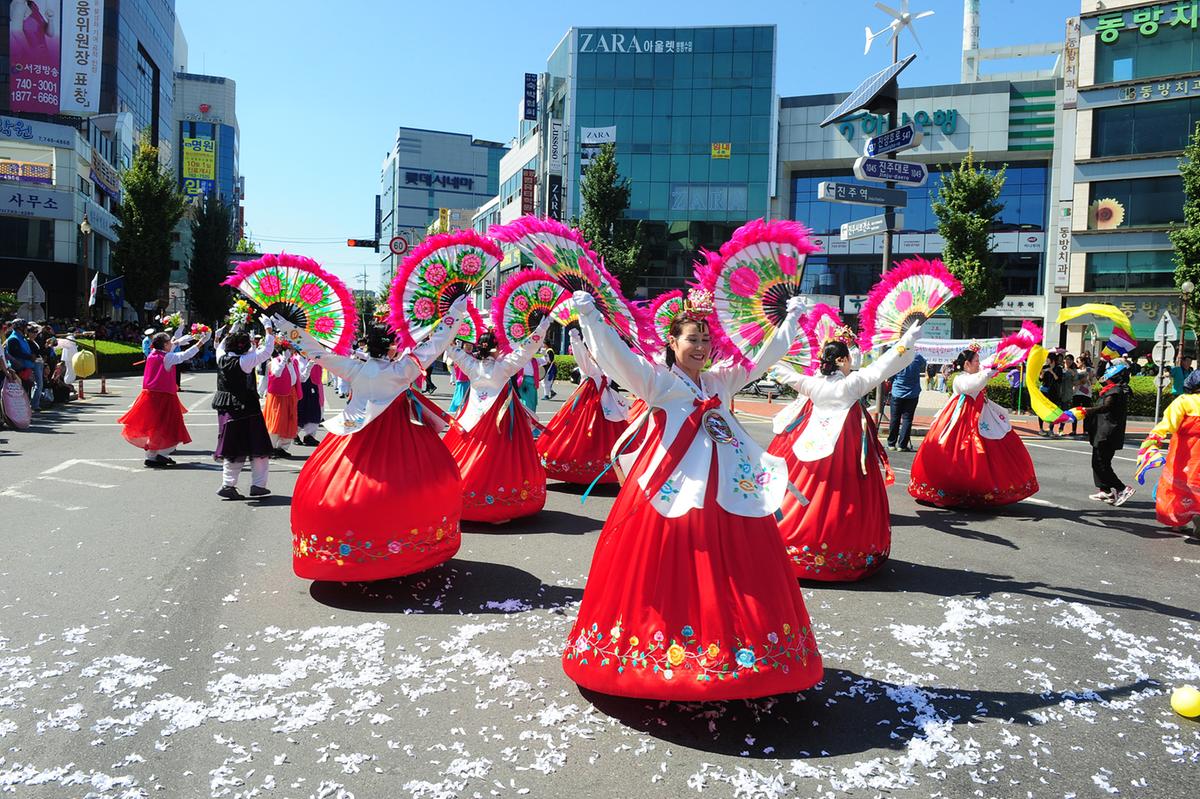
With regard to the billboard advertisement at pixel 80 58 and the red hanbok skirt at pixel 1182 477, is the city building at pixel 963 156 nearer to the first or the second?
the red hanbok skirt at pixel 1182 477

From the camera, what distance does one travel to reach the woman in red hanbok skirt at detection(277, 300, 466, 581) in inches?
206

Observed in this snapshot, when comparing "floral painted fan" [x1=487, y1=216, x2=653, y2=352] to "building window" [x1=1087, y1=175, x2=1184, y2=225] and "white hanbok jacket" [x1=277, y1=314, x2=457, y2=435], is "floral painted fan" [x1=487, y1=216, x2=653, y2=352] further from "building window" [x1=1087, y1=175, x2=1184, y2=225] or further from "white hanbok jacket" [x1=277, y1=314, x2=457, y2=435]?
"building window" [x1=1087, y1=175, x2=1184, y2=225]

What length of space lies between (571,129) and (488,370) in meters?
38.4

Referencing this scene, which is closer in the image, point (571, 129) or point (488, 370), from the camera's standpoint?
point (488, 370)

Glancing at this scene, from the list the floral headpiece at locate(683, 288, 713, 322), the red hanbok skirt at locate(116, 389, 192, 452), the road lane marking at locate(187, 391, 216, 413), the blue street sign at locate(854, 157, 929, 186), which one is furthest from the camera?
the road lane marking at locate(187, 391, 216, 413)

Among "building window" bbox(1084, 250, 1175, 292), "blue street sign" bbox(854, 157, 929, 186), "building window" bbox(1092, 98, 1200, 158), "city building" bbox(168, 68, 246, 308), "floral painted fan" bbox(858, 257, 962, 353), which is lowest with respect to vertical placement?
"floral painted fan" bbox(858, 257, 962, 353)

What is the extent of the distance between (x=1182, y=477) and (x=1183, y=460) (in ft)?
0.51

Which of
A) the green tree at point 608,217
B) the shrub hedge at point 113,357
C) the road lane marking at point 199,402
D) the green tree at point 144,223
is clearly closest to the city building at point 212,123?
the green tree at point 144,223

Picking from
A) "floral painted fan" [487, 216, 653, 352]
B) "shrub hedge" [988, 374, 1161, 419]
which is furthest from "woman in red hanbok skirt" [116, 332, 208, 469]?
"shrub hedge" [988, 374, 1161, 419]

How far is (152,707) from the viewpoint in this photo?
371cm

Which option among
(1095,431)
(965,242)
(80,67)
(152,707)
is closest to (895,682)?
(152,707)

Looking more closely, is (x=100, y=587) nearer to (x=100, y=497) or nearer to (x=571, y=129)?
(x=100, y=497)

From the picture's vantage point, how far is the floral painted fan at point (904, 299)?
20.2 ft

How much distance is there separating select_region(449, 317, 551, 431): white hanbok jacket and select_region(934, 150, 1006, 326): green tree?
2154 centimetres
